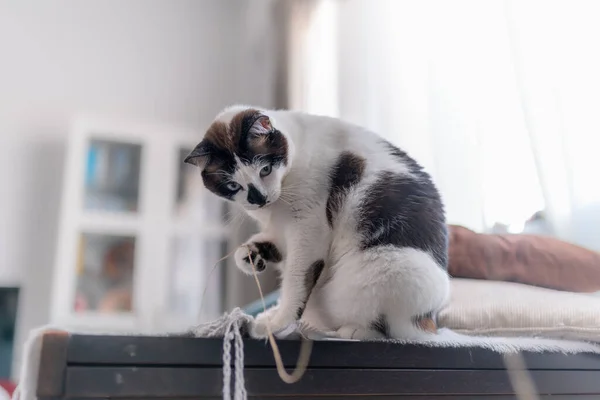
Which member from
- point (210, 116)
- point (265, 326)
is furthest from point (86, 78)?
point (265, 326)

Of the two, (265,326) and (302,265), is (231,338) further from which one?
(302,265)

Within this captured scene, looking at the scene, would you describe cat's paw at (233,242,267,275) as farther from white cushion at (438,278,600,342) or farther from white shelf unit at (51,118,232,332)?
white shelf unit at (51,118,232,332)

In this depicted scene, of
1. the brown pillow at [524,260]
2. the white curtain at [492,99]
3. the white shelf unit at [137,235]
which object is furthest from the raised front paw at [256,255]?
the white shelf unit at [137,235]

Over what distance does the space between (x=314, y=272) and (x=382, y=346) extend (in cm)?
16

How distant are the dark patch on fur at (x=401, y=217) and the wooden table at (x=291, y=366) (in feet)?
0.48

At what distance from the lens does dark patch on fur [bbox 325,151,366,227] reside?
2.54 feet

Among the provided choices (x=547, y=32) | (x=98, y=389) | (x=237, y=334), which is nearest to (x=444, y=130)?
(x=547, y=32)

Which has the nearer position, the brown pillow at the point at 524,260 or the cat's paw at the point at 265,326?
the cat's paw at the point at 265,326

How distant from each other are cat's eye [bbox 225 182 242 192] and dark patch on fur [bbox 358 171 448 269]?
0.18 m

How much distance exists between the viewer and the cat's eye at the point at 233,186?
0.81 meters

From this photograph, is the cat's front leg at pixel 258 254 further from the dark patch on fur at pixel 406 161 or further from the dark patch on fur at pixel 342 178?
the dark patch on fur at pixel 406 161

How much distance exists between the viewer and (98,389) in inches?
20.1

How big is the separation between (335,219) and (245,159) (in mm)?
160

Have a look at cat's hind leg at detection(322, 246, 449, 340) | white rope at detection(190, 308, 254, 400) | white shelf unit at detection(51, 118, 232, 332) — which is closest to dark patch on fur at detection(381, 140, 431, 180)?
cat's hind leg at detection(322, 246, 449, 340)
